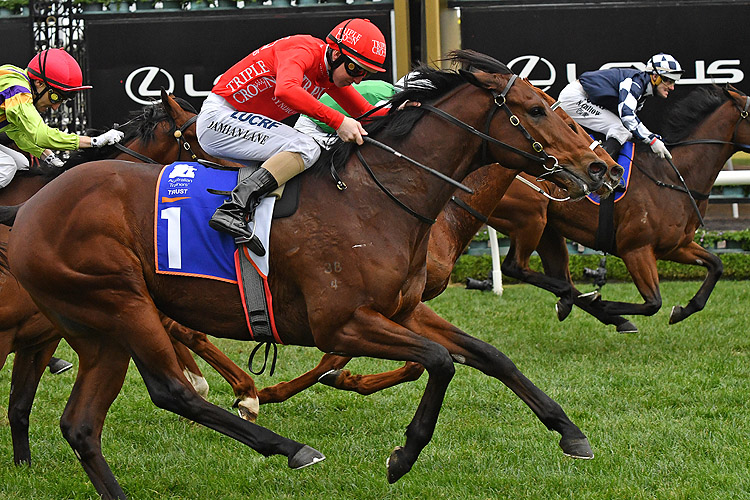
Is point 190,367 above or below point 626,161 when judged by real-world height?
below

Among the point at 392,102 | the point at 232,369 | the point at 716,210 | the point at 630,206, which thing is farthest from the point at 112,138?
the point at 716,210

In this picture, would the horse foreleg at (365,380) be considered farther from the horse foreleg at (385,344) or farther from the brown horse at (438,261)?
the horse foreleg at (385,344)

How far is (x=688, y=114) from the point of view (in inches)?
312

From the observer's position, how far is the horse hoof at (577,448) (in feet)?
13.9

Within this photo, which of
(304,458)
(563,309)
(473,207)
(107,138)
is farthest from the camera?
(563,309)

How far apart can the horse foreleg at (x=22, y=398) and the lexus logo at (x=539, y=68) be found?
731 cm

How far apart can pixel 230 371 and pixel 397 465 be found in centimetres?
173

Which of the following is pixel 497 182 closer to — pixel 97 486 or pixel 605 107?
pixel 605 107

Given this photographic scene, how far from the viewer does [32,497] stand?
4.46 m

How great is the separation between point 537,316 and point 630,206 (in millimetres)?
1661

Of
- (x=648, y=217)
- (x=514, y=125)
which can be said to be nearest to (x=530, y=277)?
(x=648, y=217)

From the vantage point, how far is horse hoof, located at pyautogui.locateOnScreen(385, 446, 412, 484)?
4.15 meters

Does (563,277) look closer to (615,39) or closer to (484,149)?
(484,149)

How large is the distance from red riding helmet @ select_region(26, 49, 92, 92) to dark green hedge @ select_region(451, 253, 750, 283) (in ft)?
18.9
